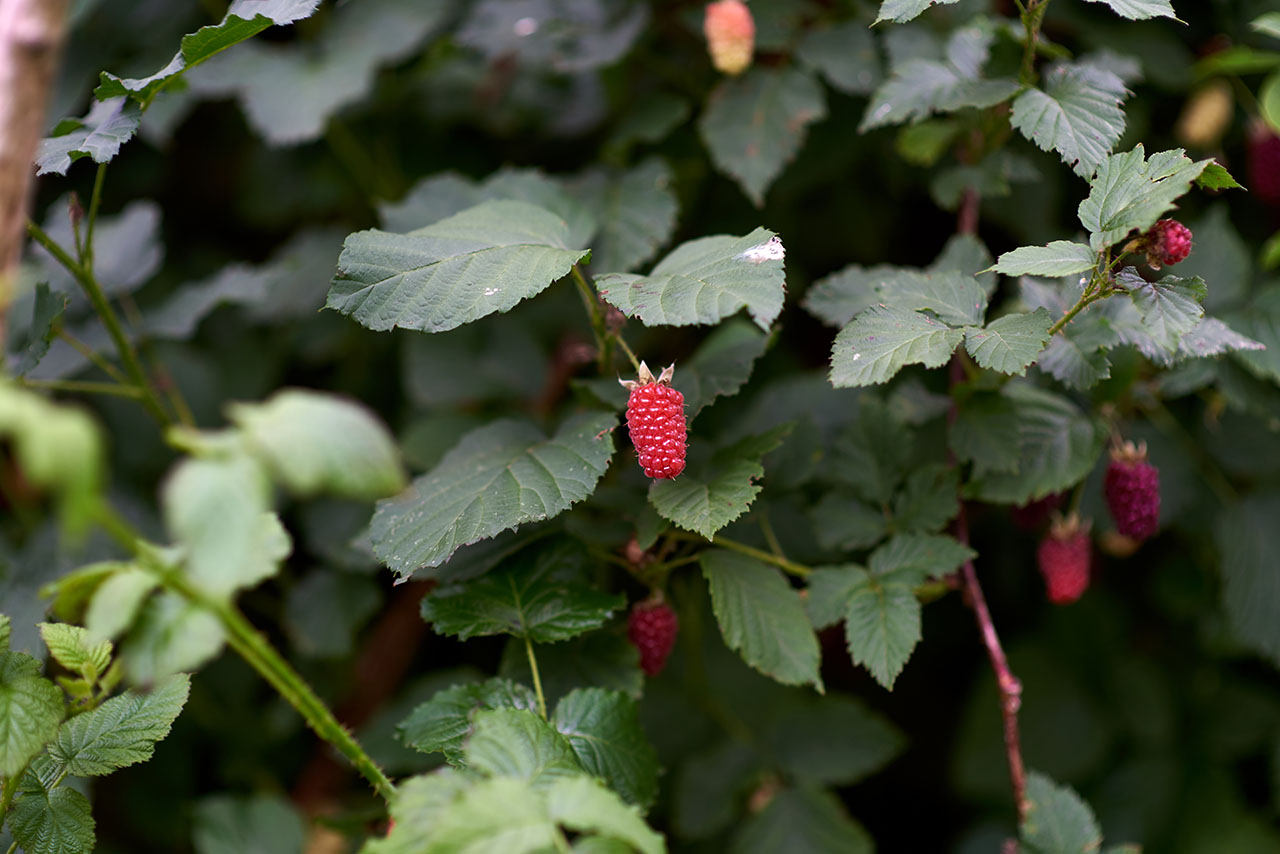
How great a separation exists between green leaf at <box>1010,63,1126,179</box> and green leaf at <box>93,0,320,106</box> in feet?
2.68

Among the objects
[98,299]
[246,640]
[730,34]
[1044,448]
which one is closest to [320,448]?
[246,640]

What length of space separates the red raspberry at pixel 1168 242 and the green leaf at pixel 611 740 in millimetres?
701

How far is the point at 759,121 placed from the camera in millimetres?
1452

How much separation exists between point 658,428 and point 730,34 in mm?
717

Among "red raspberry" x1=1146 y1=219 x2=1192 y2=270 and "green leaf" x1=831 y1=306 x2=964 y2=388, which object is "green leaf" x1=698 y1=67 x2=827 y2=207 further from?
"red raspberry" x1=1146 y1=219 x2=1192 y2=270

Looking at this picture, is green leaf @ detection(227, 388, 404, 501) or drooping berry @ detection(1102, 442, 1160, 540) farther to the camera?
drooping berry @ detection(1102, 442, 1160, 540)

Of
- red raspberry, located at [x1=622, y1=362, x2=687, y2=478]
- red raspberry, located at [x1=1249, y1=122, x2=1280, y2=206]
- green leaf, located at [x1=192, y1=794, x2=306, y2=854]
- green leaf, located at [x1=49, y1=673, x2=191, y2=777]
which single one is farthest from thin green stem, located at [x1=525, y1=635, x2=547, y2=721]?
red raspberry, located at [x1=1249, y1=122, x2=1280, y2=206]

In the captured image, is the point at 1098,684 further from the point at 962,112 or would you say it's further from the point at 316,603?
the point at 316,603

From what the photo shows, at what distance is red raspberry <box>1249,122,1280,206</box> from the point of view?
1521mm

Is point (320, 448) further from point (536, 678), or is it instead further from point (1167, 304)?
point (1167, 304)

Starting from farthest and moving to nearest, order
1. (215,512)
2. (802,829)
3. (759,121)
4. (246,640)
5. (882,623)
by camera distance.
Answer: (759,121), (802,829), (882,623), (246,640), (215,512)

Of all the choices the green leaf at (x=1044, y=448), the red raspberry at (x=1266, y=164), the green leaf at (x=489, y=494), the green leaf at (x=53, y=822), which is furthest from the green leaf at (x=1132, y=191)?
the green leaf at (x=53, y=822)

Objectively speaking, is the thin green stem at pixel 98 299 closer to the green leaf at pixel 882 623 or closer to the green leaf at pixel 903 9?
the green leaf at pixel 882 623

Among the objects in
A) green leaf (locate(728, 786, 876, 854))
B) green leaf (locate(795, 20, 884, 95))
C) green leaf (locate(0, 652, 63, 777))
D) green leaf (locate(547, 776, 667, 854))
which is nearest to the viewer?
green leaf (locate(547, 776, 667, 854))
